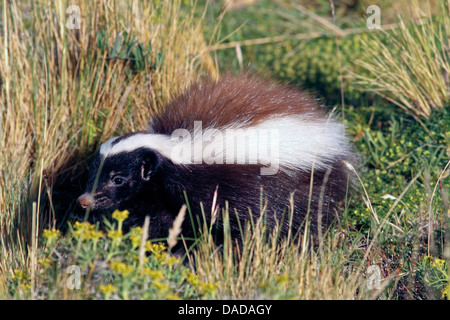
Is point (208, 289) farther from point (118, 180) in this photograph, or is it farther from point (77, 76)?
point (77, 76)

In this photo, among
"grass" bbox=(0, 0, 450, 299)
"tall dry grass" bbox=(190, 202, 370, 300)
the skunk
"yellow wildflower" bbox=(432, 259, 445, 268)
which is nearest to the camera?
"tall dry grass" bbox=(190, 202, 370, 300)

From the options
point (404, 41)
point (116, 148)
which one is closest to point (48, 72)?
point (116, 148)

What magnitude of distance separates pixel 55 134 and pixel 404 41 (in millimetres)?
3481

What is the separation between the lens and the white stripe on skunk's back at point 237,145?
13.6 ft

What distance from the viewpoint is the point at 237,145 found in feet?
13.7

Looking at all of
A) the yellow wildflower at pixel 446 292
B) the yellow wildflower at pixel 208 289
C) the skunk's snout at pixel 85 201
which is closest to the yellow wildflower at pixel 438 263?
the yellow wildflower at pixel 446 292

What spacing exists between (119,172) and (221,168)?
2.39ft

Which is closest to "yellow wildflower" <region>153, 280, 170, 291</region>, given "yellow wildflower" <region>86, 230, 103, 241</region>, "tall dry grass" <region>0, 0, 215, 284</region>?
"yellow wildflower" <region>86, 230, 103, 241</region>

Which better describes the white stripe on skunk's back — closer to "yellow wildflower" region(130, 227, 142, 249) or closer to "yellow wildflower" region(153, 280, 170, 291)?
Answer: "yellow wildflower" region(130, 227, 142, 249)

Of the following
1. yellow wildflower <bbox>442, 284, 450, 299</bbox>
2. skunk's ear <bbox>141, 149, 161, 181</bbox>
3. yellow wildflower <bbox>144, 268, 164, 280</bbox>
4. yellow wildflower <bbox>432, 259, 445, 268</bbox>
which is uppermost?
skunk's ear <bbox>141, 149, 161, 181</bbox>

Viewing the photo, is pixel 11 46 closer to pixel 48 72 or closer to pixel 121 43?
pixel 48 72

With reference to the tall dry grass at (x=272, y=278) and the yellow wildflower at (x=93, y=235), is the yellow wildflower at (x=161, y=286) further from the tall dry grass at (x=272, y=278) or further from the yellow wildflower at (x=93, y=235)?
the tall dry grass at (x=272, y=278)

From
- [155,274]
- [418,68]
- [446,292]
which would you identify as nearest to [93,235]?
[155,274]

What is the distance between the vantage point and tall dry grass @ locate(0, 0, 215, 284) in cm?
507
